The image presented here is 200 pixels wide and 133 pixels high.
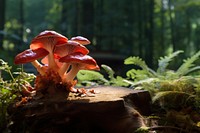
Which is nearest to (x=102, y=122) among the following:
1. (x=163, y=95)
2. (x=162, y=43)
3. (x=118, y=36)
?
(x=163, y=95)

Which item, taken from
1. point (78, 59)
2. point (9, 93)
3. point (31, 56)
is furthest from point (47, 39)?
point (9, 93)

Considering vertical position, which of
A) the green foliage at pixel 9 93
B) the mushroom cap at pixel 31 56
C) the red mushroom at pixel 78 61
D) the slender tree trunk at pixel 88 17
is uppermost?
the slender tree trunk at pixel 88 17

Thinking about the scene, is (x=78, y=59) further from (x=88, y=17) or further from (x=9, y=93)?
(x=88, y=17)

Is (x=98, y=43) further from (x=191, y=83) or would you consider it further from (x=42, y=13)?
(x=42, y=13)

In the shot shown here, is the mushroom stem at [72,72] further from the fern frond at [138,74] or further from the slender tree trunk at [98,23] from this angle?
the slender tree trunk at [98,23]

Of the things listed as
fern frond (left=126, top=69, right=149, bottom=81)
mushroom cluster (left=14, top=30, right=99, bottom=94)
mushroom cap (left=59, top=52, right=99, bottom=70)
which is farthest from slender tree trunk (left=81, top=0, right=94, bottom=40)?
mushroom cap (left=59, top=52, right=99, bottom=70)

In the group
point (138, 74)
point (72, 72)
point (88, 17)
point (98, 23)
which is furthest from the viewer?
point (98, 23)

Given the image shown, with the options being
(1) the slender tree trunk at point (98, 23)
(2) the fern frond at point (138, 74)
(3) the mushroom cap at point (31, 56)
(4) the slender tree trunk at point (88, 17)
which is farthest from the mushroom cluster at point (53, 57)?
(1) the slender tree trunk at point (98, 23)

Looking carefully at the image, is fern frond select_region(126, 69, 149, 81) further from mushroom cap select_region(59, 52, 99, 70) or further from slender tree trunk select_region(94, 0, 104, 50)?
slender tree trunk select_region(94, 0, 104, 50)
